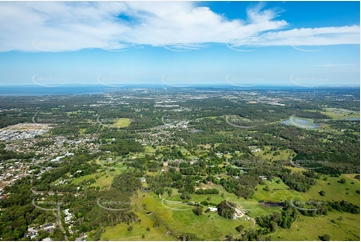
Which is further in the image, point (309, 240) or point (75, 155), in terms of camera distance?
point (75, 155)

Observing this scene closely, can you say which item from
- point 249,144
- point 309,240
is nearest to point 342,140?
point 249,144

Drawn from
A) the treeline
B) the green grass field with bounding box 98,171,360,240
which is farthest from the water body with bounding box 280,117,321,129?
the treeline

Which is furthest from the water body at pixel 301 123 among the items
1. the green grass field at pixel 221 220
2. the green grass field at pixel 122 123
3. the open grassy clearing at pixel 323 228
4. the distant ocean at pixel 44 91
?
the distant ocean at pixel 44 91

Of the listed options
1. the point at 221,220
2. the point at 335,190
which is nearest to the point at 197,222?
the point at 221,220

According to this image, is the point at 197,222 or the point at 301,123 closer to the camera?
the point at 197,222

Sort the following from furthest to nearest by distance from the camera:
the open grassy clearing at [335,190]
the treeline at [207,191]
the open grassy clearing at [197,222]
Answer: the treeline at [207,191], the open grassy clearing at [335,190], the open grassy clearing at [197,222]

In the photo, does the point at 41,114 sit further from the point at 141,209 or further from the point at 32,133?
the point at 141,209

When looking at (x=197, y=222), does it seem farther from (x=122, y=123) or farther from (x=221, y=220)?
(x=122, y=123)

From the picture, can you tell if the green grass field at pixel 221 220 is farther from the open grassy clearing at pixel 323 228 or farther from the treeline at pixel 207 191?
the treeline at pixel 207 191

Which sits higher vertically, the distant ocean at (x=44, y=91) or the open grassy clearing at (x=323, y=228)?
the distant ocean at (x=44, y=91)
